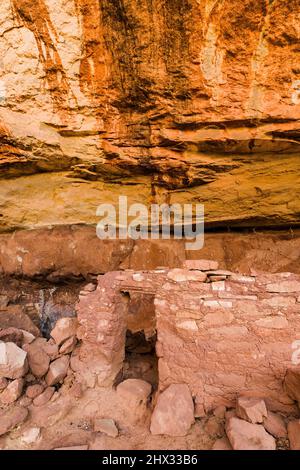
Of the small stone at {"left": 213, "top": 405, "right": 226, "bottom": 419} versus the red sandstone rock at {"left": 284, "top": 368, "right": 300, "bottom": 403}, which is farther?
the small stone at {"left": 213, "top": 405, "right": 226, "bottom": 419}

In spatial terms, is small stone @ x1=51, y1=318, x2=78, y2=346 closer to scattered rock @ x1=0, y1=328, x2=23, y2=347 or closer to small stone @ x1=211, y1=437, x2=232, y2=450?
scattered rock @ x1=0, y1=328, x2=23, y2=347

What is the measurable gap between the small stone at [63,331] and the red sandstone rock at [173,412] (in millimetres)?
1520

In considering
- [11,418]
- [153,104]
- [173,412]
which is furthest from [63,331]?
[153,104]

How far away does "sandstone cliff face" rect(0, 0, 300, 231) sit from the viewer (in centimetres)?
276

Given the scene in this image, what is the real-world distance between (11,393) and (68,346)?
736mm

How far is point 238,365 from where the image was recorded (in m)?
2.25

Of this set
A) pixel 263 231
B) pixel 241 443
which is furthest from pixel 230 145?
pixel 241 443

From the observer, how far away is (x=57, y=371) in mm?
2812

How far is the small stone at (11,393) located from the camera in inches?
98.9

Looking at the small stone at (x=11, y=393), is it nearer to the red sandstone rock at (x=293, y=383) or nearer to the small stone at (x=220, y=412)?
the small stone at (x=220, y=412)

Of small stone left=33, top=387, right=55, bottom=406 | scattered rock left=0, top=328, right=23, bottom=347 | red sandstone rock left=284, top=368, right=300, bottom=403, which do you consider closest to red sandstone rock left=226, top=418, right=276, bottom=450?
red sandstone rock left=284, top=368, right=300, bottom=403

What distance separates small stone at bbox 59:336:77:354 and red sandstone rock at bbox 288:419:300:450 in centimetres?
238

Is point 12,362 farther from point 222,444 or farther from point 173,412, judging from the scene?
point 222,444
